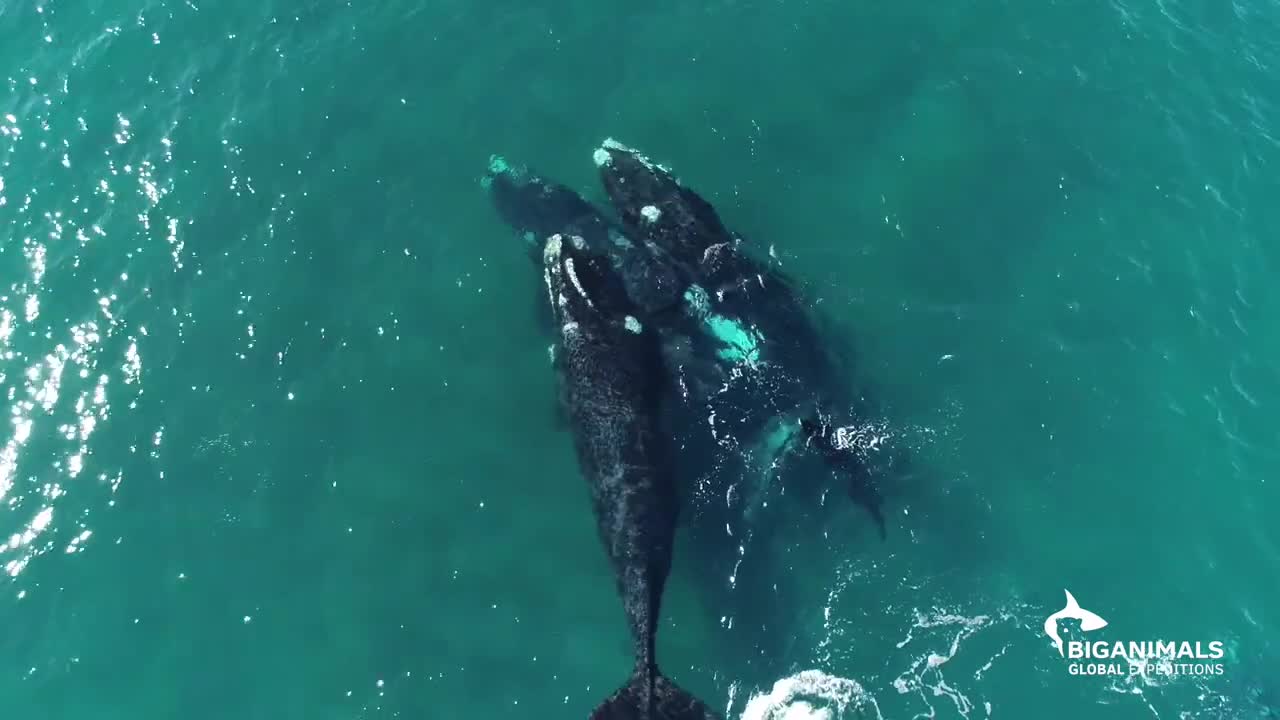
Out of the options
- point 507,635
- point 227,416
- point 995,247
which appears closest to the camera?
point 507,635

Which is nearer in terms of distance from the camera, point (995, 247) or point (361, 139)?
point (995, 247)

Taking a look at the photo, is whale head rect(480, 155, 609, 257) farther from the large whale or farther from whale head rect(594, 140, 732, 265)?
whale head rect(594, 140, 732, 265)

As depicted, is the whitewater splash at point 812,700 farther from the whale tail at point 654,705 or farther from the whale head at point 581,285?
the whale head at point 581,285

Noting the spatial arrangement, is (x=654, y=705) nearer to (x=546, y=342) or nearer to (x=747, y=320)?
(x=546, y=342)

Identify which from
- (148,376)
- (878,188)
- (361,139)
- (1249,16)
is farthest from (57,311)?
(1249,16)

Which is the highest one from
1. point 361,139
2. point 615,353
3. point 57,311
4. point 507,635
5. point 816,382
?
point 361,139

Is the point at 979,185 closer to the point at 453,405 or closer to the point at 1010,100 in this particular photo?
the point at 1010,100
